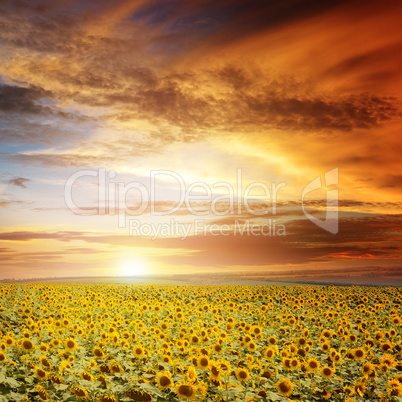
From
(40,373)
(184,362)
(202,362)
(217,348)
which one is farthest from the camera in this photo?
(217,348)

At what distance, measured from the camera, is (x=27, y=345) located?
10750 mm

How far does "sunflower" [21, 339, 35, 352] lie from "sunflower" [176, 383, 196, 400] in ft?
17.1

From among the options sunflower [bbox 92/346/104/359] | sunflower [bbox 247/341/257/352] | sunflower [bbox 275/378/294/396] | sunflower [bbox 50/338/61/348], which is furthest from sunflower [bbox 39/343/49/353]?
sunflower [bbox 275/378/294/396]

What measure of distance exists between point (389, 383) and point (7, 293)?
22.3m

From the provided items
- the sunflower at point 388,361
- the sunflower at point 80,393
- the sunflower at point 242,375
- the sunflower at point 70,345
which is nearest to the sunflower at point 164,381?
the sunflower at point 80,393

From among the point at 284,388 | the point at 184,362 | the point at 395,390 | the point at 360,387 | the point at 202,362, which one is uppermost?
the point at 202,362

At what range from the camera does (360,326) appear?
16.4 m

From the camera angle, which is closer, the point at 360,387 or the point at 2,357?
the point at 2,357

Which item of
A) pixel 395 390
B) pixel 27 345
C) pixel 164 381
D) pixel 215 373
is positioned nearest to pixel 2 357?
pixel 27 345

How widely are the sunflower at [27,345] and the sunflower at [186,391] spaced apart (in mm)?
5218

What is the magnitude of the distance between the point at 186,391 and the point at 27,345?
5435 millimetres

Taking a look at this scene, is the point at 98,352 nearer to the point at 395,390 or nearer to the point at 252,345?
the point at 252,345

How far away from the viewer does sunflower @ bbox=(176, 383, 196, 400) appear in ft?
25.1

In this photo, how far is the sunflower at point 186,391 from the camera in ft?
25.1
